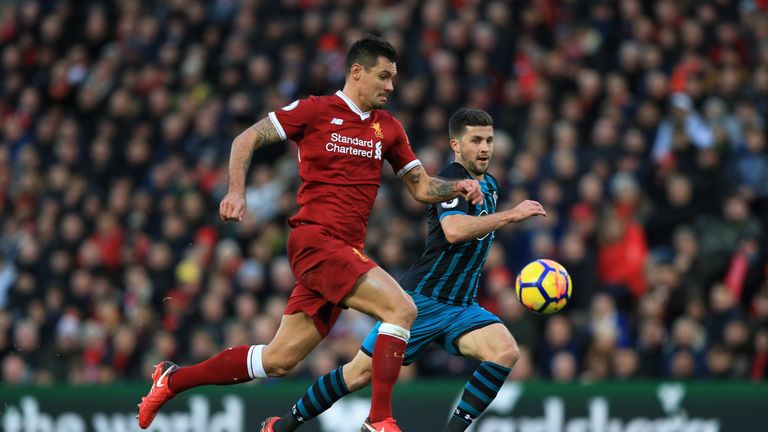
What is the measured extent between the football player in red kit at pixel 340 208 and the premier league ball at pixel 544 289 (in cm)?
76

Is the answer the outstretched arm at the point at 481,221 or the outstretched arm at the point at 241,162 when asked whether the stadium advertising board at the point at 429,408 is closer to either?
the outstretched arm at the point at 481,221

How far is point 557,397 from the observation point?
11352 mm

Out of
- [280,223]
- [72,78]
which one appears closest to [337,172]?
[280,223]

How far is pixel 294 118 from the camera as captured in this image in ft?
24.7

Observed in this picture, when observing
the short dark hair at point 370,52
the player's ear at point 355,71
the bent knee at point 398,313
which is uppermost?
the short dark hair at point 370,52

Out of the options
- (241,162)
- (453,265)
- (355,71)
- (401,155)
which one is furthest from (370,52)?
(453,265)

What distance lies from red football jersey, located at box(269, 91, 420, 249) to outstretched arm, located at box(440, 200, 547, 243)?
1.75 ft

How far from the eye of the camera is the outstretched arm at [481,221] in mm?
7277

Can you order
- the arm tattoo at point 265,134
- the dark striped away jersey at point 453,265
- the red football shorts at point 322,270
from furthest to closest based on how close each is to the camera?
the dark striped away jersey at point 453,265
the arm tattoo at point 265,134
the red football shorts at point 322,270

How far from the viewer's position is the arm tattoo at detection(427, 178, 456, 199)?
7723mm

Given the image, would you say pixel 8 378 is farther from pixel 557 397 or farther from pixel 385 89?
pixel 385 89

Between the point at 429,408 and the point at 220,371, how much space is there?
4.11 m

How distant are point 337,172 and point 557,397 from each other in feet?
15.1

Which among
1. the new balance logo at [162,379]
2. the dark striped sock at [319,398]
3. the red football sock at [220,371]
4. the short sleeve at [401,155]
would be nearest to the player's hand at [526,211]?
the short sleeve at [401,155]
